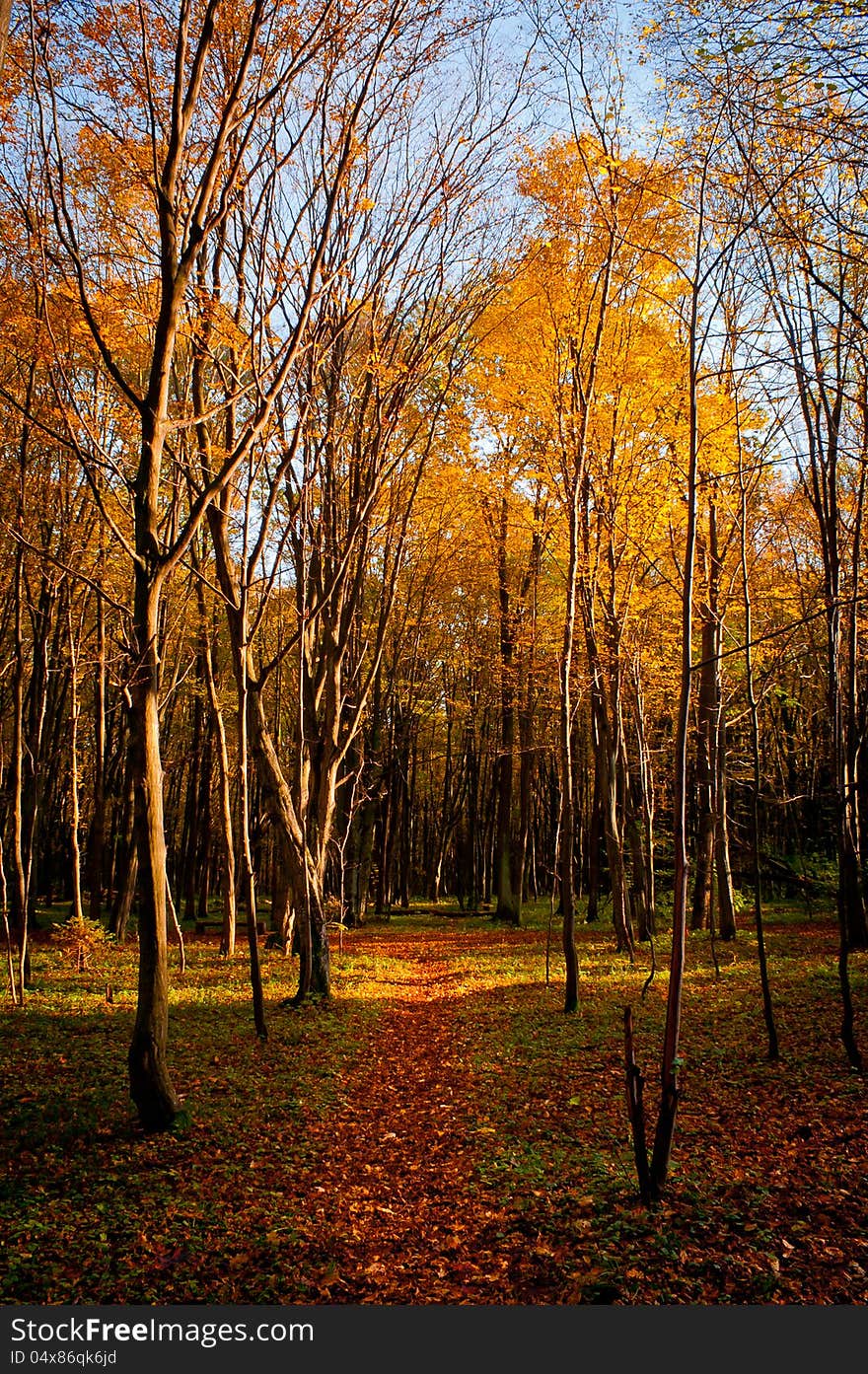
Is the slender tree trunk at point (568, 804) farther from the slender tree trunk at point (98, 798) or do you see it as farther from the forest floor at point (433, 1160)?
the slender tree trunk at point (98, 798)

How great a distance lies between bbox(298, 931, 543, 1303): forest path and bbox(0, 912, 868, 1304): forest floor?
22 millimetres

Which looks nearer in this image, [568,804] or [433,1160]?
[433,1160]

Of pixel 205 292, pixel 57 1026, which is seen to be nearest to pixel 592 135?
pixel 205 292

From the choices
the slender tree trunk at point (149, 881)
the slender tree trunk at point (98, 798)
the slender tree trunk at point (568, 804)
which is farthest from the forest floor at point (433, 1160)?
the slender tree trunk at point (98, 798)

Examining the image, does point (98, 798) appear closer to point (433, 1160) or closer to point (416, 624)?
point (416, 624)

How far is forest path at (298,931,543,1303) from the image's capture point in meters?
3.95

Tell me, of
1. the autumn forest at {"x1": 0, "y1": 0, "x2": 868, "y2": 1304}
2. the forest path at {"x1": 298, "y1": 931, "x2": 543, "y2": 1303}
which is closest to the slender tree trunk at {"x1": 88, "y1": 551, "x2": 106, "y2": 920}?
the autumn forest at {"x1": 0, "y1": 0, "x2": 868, "y2": 1304}

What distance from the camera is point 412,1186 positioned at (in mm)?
5184

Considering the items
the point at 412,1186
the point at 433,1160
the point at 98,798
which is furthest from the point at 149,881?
the point at 98,798

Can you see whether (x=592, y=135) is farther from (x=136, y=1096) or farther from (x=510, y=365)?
(x=136, y=1096)

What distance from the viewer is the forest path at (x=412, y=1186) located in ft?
13.0

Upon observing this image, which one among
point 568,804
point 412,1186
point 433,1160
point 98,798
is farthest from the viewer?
point 98,798

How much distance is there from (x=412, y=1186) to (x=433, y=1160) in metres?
0.44

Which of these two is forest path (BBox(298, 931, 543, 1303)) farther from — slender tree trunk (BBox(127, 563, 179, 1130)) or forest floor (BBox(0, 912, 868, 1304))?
slender tree trunk (BBox(127, 563, 179, 1130))
